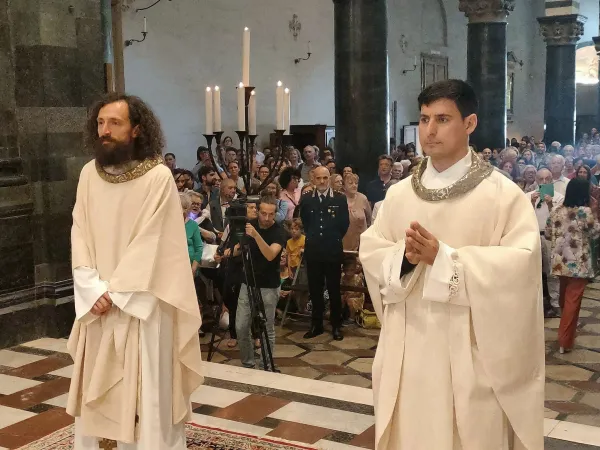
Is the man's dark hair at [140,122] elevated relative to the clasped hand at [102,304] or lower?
elevated

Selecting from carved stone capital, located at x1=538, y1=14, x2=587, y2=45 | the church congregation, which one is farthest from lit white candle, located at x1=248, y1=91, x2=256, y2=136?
carved stone capital, located at x1=538, y1=14, x2=587, y2=45

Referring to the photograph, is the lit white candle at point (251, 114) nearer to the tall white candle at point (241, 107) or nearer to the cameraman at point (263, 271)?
the tall white candle at point (241, 107)

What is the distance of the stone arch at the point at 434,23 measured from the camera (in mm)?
21734

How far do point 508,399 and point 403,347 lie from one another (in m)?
0.40

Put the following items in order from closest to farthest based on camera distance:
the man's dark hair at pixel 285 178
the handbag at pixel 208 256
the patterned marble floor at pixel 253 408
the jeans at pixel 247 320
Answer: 1. the patterned marble floor at pixel 253 408
2. the jeans at pixel 247 320
3. the handbag at pixel 208 256
4. the man's dark hair at pixel 285 178

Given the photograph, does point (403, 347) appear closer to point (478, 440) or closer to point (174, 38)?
point (478, 440)

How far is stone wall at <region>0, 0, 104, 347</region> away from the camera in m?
5.84

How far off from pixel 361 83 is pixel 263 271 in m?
4.74

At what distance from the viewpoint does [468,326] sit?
2840mm

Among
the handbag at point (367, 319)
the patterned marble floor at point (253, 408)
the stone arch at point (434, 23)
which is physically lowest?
the handbag at point (367, 319)

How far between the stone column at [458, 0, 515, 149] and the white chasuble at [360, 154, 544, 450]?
1359 cm

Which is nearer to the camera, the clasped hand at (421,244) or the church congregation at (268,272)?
the clasped hand at (421,244)

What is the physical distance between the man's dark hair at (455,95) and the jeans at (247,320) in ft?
11.3

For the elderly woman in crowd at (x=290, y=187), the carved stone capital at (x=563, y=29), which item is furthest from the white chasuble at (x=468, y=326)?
the carved stone capital at (x=563, y=29)
